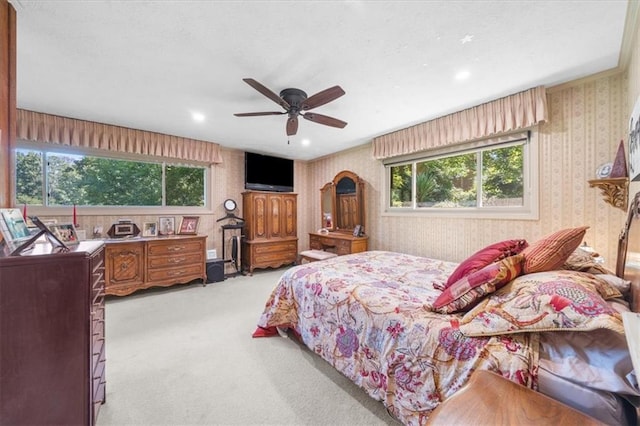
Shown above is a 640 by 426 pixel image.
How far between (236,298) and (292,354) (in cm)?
164

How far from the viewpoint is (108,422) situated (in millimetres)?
1469

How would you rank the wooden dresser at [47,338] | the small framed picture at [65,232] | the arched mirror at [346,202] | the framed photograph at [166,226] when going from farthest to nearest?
the arched mirror at [346,202] < the framed photograph at [166,226] < the small framed picture at [65,232] < the wooden dresser at [47,338]

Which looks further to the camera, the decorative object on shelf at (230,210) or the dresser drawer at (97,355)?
the decorative object on shelf at (230,210)

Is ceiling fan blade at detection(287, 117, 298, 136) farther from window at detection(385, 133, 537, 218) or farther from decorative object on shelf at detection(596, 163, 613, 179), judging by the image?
decorative object on shelf at detection(596, 163, 613, 179)

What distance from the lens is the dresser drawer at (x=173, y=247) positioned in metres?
3.64

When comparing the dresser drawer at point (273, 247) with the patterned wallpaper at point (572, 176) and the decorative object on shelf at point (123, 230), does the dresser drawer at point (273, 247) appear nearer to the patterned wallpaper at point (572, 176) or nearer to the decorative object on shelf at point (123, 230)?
the decorative object on shelf at point (123, 230)

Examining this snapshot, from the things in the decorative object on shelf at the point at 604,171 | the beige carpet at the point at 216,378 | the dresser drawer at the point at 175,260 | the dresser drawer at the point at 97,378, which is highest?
the decorative object on shelf at the point at 604,171

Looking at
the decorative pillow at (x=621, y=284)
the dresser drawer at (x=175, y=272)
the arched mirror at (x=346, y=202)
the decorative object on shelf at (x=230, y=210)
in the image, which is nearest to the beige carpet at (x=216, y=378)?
the dresser drawer at (x=175, y=272)

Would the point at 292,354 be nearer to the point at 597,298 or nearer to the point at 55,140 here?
the point at 597,298

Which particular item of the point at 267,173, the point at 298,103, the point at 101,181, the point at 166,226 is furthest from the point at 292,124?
the point at 101,181

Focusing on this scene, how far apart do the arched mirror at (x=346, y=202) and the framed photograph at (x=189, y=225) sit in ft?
7.83

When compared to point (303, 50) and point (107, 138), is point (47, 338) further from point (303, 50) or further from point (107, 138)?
point (107, 138)

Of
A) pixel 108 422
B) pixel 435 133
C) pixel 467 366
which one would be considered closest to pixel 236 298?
pixel 108 422

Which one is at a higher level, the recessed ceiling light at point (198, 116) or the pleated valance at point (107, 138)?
the recessed ceiling light at point (198, 116)
